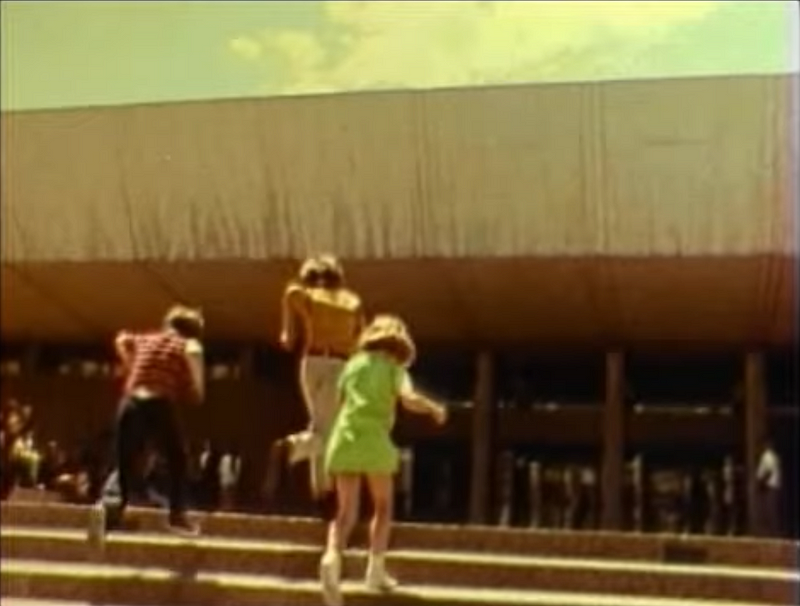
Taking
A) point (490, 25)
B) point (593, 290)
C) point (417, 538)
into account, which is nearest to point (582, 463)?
point (593, 290)

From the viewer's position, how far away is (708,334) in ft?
47.9

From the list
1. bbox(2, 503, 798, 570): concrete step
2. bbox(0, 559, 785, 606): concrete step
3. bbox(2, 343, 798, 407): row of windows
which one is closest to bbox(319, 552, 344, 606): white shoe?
bbox(0, 559, 785, 606): concrete step

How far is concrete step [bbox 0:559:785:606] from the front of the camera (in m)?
5.41

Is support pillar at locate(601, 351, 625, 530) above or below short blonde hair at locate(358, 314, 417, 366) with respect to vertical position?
above

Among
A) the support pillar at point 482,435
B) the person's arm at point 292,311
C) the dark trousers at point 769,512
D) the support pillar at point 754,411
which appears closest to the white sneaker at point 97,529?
the person's arm at point 292,311

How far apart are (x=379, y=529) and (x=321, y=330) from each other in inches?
39.9

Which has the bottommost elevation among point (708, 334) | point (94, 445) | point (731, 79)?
point (94, 445)

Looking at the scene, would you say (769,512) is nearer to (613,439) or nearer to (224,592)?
(613,439)

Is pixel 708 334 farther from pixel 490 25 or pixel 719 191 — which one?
pixel 490 25

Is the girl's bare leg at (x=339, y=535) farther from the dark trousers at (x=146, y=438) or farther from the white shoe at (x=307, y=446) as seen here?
the dark trousers at (x=146, y=438)

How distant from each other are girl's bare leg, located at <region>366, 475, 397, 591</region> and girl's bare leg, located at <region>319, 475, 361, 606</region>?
0.08 m

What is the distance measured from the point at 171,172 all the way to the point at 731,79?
484cm

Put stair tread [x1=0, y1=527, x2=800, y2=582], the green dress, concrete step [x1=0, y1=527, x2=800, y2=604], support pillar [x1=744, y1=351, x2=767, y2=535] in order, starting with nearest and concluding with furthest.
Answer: the green dress < concrete step [x1=0, y1=527, x2=800, y2=604] < stair tread [x1=0, y1=527, x2=800, y2=582] < support pillar [x1=744, y1=351, x2=767, y2=535]

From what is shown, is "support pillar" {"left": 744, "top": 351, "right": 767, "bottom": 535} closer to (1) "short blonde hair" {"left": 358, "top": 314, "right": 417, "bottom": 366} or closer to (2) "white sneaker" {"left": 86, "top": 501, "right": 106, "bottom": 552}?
(2) "white sneaker" {"left": 86, "top": 501, "right": 106, "bottom": 552}
